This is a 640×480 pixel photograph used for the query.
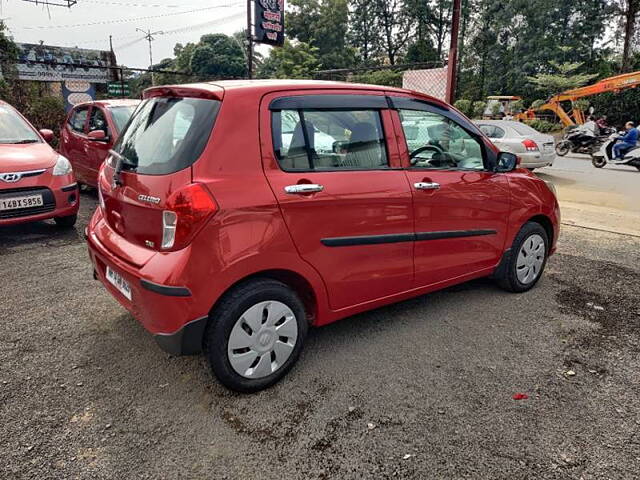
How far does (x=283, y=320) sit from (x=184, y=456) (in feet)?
2.77

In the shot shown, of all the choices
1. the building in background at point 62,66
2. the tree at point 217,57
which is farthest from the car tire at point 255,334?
the tree at point 217,57

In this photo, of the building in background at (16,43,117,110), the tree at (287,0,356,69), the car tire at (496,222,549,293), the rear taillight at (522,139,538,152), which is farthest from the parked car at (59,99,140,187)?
the tree at (287,0,356,69)

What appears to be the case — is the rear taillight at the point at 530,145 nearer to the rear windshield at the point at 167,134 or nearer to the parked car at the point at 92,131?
the parked car at the point at 92,131

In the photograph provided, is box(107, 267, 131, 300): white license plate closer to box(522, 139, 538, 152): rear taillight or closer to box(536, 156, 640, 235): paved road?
box(536, 156, 640, 235): paved road

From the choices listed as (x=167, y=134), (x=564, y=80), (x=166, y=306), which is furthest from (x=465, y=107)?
(x=166, y=306)

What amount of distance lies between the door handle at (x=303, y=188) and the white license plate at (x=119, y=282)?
102 centimetres

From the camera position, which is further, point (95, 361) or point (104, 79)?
point (104, 79)

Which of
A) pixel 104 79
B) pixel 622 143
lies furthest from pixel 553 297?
pixel 104 79

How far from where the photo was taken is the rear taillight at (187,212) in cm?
231

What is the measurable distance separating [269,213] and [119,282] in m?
0.98

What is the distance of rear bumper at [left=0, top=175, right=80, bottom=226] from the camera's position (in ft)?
16.6

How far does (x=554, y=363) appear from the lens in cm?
302

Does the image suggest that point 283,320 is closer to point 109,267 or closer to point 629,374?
point 109,267

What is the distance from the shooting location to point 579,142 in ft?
55.5
